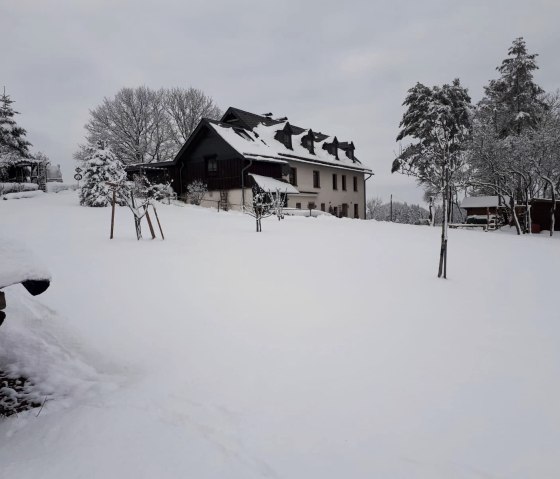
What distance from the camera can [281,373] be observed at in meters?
3.85

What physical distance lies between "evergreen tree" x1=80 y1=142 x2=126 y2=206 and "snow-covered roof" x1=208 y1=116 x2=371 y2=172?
27.9 ft

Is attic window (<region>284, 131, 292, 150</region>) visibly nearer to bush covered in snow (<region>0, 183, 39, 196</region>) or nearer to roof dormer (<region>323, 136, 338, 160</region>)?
roof dormer (<region>323, 136, 338, 160</region>)

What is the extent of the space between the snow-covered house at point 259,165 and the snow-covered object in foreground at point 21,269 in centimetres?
2433

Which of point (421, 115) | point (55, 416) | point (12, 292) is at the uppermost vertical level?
point (421, 115)

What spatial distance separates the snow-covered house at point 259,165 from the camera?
2830 centimetres

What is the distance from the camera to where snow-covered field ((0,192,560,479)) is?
2.65 meters

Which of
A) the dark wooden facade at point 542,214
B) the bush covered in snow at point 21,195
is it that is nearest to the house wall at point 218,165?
the bush covered in snow at point 21,195

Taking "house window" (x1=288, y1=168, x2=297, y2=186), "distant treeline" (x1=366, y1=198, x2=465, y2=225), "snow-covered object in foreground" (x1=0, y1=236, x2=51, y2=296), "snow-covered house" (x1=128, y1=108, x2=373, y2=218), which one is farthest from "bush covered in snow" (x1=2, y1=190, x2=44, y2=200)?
"distant treeline" (x1=366, y1=198, x2=465, y2=225)

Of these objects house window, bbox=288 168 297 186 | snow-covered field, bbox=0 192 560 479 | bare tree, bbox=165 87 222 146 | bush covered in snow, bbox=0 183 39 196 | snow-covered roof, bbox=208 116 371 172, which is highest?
bare tree, bbox=165 87 222 146

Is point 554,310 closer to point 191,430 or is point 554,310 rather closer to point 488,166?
point 191,430

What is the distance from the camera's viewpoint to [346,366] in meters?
4.02

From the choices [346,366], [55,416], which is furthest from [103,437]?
[346,366]

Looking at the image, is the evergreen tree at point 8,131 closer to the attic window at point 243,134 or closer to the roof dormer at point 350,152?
the attic window at point 243,134

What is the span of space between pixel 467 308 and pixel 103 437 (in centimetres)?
572
